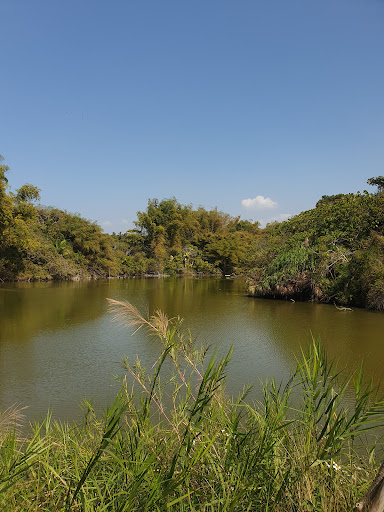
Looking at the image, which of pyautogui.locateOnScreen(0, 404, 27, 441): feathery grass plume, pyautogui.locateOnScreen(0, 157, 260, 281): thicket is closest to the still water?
pyautogui.locateOnScreen(0, 404, 27, 441): feathery grass plume

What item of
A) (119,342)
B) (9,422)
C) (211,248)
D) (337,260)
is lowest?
(119,342)

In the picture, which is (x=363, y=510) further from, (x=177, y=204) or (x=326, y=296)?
(x=177, y=204)

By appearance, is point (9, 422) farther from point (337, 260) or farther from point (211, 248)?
point (211, 248)

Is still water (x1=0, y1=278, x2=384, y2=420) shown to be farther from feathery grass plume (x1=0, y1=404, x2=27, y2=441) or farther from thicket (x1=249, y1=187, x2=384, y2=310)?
thicket (x1=249, y1=187, x2=384, y2=310)

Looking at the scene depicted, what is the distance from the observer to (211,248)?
3522cm

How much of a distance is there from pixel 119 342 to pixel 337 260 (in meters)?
8.91

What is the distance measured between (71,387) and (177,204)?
110ft

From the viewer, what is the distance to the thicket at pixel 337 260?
1245cm

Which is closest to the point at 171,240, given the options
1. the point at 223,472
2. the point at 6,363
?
the point at 6,363

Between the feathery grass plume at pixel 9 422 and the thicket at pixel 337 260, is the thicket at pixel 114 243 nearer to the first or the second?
the thicket at pixel 337 260

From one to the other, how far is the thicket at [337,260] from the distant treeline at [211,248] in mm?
34

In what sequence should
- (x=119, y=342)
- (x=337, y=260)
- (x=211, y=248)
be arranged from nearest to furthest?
(x=119, y=342)
(x=337, y=260)
(x=211, y=248)

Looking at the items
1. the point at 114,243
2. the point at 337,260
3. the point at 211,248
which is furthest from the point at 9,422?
the point at 211,248

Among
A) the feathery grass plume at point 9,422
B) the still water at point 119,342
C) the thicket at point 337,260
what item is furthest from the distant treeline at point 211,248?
the feathery grass plume at point 9,422
